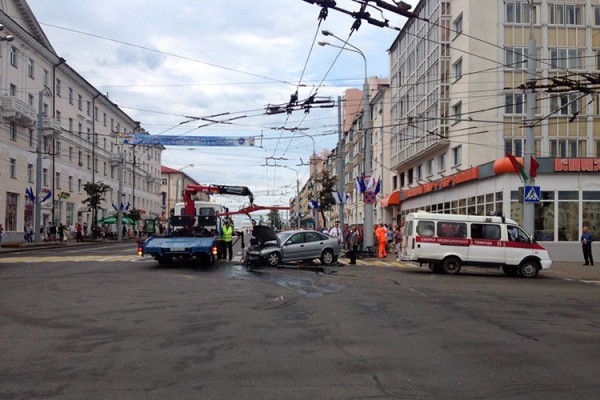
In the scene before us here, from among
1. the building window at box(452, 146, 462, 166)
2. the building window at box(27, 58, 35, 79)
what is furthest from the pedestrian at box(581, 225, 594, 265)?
the building window at box(27, 58, 35, 79)

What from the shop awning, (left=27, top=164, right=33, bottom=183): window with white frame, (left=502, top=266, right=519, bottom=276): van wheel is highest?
(left=27, top=164, right=33, bottom=183): window with white frame

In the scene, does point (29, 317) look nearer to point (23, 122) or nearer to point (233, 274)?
point (233, 274)

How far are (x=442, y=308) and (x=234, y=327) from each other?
4.34 metres

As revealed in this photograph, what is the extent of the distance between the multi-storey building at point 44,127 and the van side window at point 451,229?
78.2 feet

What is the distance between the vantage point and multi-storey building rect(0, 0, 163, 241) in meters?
41.8

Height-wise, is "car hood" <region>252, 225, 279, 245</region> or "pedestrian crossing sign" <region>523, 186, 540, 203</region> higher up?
"pedestrian crossing sign" <region>523, 186, 540, 203</region>

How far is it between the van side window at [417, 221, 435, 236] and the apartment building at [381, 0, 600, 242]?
940cm

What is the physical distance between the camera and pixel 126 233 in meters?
69.2

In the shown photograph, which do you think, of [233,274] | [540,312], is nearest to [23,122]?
[233,274]

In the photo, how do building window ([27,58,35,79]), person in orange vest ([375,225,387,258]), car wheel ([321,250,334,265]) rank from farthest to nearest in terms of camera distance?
building window ([27,58,35,79]) → person in orange vest ([375,225,387,258]) → car wheel ([321,250,334,265])

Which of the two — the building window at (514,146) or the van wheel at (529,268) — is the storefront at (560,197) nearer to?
the building window at (514,146)

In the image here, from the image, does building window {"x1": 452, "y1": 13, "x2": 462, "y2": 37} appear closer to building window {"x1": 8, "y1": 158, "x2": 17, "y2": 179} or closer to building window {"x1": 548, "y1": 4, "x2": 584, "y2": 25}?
building window {"x1": 548, "y1": 4, "x2": 584, "y2": 25}

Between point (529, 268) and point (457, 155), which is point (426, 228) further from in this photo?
point (457, 155)

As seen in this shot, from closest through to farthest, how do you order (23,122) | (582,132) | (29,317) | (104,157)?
(29,317)
(582,132)
(23,122)
(104,157)
